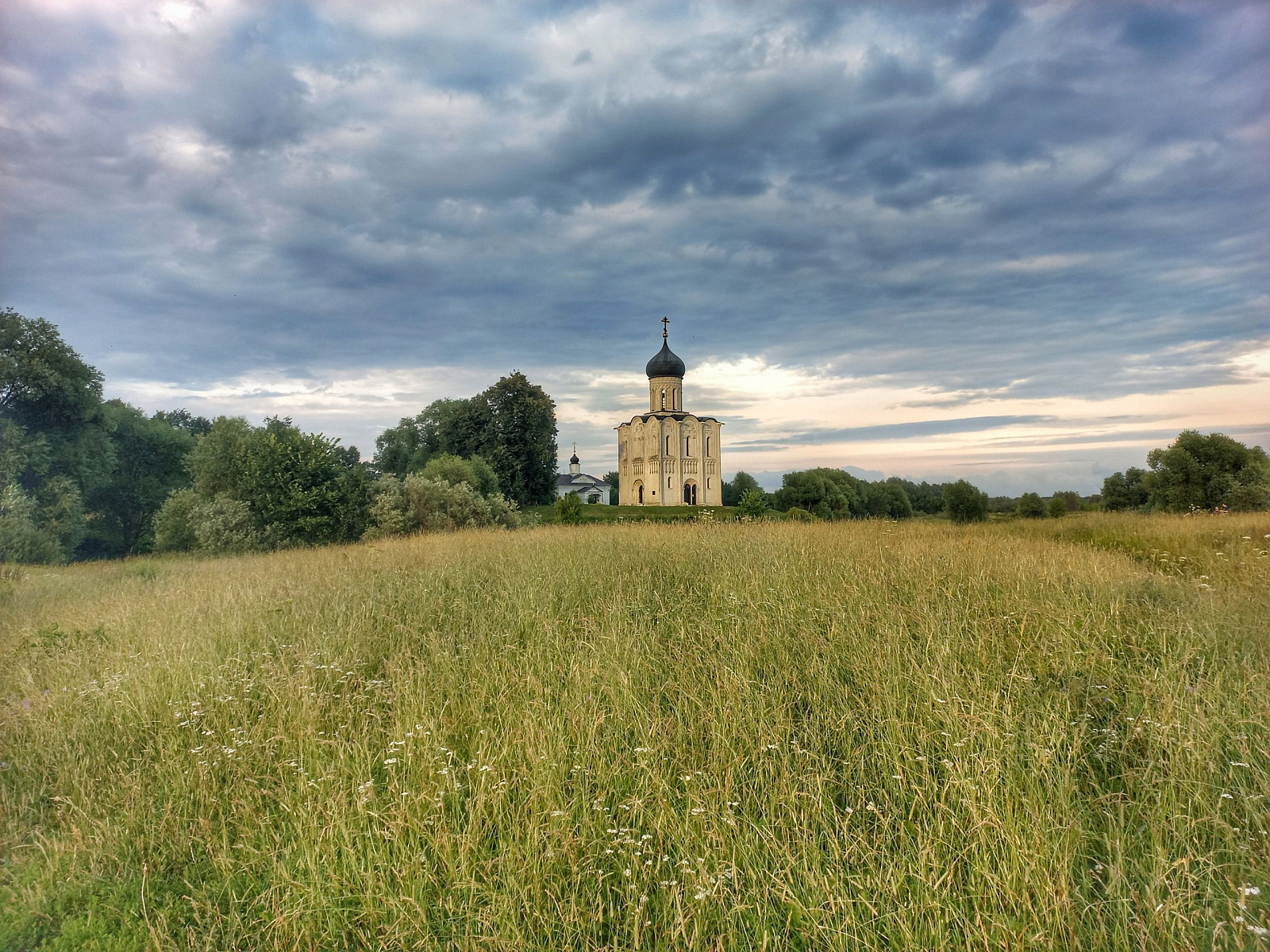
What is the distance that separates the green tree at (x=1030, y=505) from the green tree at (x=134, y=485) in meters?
55.3

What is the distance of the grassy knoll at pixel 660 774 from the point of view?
2.57m

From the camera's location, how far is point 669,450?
203 ft

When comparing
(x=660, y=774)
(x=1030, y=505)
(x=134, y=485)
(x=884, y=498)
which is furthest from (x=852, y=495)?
(x=660, y=774)

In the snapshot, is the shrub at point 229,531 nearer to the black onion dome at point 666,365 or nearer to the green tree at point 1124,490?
the black onion dome at point 666,365

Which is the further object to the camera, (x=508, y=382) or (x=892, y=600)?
(x=508, y=382)

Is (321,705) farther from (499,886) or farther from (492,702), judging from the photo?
(499,886)

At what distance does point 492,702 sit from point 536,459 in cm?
4608

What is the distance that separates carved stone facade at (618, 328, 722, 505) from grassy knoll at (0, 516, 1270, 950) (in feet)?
180

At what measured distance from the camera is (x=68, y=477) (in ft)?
85.2

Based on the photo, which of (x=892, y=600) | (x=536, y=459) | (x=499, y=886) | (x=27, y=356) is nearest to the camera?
(x=499, y=886)

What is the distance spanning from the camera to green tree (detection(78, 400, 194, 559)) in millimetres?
38469

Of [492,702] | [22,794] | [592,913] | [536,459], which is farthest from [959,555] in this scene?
[536,459]

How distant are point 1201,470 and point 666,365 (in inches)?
1724

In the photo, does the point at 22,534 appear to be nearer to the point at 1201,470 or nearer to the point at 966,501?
the point at 966,501
